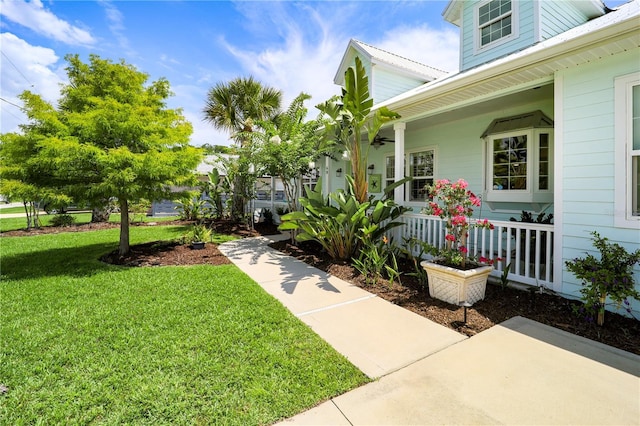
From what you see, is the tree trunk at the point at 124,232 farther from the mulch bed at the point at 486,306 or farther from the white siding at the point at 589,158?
the white siding at the point at 589,158

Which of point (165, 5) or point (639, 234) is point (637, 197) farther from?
point (165, 5)

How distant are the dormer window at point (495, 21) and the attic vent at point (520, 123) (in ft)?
7.24

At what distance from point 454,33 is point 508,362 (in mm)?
9864

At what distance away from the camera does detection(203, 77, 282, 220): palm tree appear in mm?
11605

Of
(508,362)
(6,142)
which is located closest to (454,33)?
(508,362)

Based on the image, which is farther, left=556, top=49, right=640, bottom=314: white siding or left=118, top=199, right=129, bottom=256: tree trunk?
left=118, top=199, right=129, bottom=256: tree trunk

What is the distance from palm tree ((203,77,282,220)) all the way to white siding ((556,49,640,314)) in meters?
9.73

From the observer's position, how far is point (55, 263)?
6102 millimetres

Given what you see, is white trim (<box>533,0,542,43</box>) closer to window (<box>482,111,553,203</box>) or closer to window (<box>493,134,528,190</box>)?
window (<box>482,111,553,203</box>)

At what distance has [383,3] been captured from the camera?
7.59 metres

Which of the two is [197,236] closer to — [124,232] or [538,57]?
[124,232]

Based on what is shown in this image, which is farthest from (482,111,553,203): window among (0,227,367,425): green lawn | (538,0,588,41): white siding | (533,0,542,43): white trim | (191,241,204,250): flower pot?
(191,241,204,250): flower pot

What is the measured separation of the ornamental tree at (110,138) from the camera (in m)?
5.36

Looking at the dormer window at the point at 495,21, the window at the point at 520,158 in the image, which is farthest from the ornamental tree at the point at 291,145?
the dormer window at the point at 495,21
